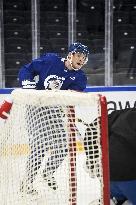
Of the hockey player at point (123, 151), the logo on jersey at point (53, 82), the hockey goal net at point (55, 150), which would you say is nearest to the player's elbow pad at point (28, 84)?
the logo on jersey at point (53, 82)

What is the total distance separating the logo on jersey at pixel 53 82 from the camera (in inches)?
102

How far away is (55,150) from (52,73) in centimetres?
103

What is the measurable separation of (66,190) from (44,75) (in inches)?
44.7

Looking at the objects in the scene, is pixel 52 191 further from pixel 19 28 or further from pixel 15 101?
pixel 19 28

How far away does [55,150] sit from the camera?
1.66 meters

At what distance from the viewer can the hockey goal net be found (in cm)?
142

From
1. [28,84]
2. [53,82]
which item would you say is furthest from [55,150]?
[53,82]

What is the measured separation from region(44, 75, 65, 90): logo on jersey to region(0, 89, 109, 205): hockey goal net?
686 millimetres

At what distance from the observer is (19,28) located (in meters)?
4.91

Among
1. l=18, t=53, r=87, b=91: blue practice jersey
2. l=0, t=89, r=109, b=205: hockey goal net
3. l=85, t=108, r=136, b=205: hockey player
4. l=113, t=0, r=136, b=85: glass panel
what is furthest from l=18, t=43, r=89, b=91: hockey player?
l=113, t=0, r=136, b=85: glass panel

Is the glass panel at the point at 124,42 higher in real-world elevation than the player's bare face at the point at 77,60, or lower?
higher

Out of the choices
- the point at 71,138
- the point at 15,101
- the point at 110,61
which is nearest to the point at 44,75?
the point at 15,101

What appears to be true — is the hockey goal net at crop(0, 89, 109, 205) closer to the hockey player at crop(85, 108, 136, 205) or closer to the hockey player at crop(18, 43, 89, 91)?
the hockey player at crop(85, 108, 136, 205)

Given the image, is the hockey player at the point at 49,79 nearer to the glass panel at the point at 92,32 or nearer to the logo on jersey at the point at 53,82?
the logo on jersey at the point at 53,82
